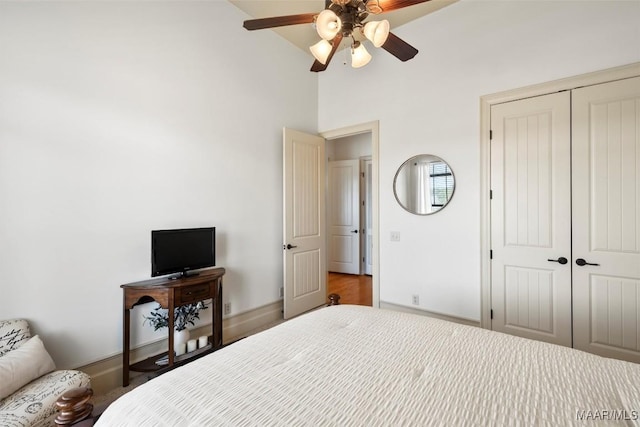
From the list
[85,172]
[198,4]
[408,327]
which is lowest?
[408,327]

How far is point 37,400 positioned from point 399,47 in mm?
2811

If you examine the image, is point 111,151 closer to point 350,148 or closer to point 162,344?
point 162,344

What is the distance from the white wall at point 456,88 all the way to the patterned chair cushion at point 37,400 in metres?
2.74

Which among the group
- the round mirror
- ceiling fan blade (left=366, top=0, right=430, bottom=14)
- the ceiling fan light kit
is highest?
ceiling fan blade (left=366, top=0, right=430, bottom=14)

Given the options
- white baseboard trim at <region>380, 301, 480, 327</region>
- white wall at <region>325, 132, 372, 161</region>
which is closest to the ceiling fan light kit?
white baseboard trim at <region>380, 301, 480, 327</region>

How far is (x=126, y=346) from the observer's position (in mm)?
2045

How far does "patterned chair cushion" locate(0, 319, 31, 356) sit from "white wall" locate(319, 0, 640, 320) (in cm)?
297

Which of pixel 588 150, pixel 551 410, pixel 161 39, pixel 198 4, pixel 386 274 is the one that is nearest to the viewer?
pixel 551 410

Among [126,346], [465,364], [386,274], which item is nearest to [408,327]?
[465,364]

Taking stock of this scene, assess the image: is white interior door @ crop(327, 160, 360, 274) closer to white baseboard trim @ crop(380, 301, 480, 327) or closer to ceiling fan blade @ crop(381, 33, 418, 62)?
white baseboard trim @ crop(380, 301, 480, 327)

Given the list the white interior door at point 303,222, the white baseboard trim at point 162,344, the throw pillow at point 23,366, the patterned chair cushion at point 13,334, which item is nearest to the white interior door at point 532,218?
the white interior door at point 303,222

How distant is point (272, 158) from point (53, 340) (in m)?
2.41

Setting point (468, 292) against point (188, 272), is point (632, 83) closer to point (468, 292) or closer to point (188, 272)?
point (468, 292)

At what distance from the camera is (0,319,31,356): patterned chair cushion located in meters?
1.55
